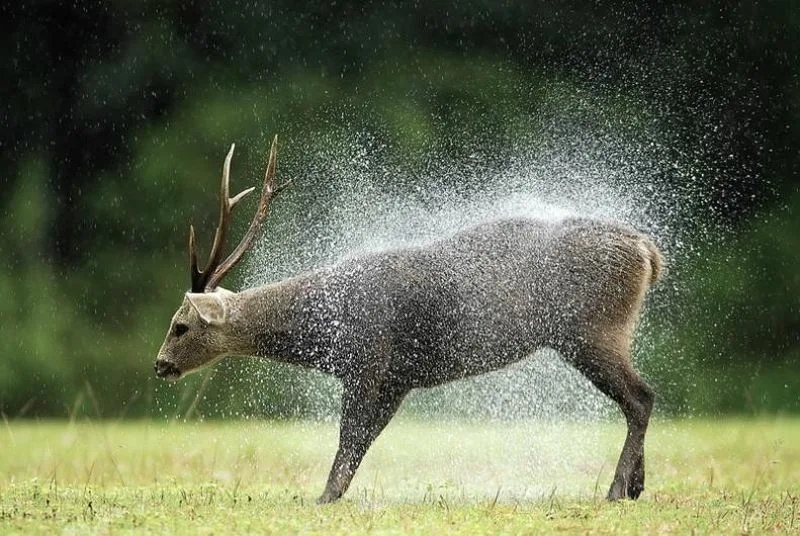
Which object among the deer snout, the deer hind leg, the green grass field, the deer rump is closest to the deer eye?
the deer snout

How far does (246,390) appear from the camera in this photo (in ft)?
46.2

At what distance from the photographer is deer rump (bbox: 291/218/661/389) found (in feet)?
24.3

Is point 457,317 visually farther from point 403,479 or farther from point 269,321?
point 403,479

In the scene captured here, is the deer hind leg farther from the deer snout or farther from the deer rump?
the deer snout

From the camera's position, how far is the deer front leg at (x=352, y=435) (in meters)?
7.20

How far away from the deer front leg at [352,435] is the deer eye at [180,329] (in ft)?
2.96

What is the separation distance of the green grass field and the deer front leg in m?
0.15

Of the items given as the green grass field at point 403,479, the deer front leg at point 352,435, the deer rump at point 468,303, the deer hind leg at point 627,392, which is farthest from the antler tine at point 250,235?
the deer hind leg at point 627,392

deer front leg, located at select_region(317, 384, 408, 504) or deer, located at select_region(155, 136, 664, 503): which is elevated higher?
deer, located at select_region(155, 136, 664, 503)

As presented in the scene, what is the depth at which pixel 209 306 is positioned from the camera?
735 cm

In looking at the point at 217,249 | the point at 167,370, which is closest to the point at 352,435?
the point at 167,370

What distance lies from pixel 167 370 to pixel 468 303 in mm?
1626

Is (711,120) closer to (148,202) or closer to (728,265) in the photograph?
(728,265)

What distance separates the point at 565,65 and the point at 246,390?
4.75 metres
